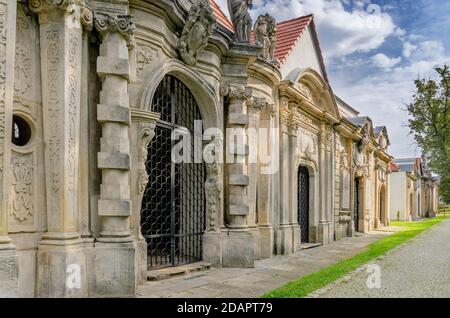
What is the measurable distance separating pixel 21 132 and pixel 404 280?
6670mm

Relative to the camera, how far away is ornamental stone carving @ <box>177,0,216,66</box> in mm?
7961

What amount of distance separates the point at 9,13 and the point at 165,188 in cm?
499

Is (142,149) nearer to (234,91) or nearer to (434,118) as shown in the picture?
(234,91)

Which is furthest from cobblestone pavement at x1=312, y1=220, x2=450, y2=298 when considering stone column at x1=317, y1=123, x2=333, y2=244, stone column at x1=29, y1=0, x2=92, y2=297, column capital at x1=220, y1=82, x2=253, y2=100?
column capital at x1=220, y1=82, x2=253, y2=100

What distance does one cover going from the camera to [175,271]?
7738 millimetres

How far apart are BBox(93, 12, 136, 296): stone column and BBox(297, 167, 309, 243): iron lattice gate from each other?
9.33 metres

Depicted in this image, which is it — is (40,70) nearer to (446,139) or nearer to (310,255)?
(310,255)

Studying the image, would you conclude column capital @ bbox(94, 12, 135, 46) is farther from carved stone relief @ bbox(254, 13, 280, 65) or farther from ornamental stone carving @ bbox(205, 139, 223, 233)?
carved stone relief @ bbox(254, 13, 280, 65)

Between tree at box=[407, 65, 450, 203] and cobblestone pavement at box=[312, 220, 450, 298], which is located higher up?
tree at box=[407, 65, 450, 203]

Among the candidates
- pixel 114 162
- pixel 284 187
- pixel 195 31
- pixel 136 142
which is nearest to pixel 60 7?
pixel 114 162

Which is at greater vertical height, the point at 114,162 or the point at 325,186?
the point at 114,162

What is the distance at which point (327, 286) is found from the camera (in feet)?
22.4

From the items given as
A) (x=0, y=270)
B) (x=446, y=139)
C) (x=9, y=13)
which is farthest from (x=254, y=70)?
(x=446, y=139)

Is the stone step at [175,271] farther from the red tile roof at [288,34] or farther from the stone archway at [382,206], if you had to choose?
the stone archway at [382,206]
